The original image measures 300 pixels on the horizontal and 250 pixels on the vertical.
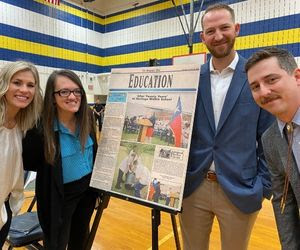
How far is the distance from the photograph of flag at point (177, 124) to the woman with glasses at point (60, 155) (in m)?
0.67

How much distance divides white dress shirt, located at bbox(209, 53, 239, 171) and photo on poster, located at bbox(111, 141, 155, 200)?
42 centimetres

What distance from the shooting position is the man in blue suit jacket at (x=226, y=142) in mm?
1568

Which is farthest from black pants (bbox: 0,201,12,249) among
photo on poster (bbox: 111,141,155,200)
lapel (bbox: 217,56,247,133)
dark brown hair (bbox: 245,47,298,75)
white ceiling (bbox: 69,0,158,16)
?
white ceiling (bbox: 69,0,158,16)

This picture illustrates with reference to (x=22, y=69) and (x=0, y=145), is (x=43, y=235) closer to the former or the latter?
(x=0, y=145)

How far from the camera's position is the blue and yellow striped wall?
7531 millimetres

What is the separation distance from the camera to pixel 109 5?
11.2m

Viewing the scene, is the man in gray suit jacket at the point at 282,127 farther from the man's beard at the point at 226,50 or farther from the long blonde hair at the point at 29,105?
the long blonde hair at the point at 29,105

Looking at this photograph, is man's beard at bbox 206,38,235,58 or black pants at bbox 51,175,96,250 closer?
man's beard at bbox 206,38,235,58


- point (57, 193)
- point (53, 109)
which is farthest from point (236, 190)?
point (53, 109)

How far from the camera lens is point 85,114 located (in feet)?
6.56

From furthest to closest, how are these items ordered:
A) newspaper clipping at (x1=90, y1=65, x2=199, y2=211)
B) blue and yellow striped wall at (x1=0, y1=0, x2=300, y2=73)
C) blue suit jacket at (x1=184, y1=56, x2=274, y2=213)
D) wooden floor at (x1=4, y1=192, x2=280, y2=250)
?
blue and yellow striped wall at (x1=0, y1=0, x2=300, y2=73), wooden floor at (x1=4, y1=192, x2=280, y2=250), newspaper clipping at (x1=90, y1=65, x2=199, y2=211), blue suit jacket at (x1=184, y1=56, x2=274, y2=213)

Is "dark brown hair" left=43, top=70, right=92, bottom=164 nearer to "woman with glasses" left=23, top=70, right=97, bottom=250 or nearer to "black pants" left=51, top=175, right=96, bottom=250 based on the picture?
"woman with glasses" left=23, top=70, right=97, bottom=250

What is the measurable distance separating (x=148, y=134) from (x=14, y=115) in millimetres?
921

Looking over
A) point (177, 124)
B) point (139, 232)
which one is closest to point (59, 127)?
point (177, 124)
